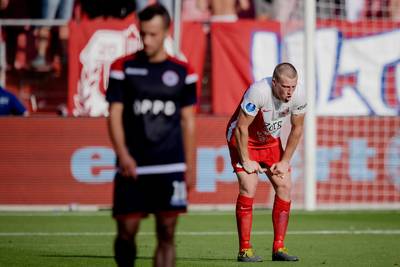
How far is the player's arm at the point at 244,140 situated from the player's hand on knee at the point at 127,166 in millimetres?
3547

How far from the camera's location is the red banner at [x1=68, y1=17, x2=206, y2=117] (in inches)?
769

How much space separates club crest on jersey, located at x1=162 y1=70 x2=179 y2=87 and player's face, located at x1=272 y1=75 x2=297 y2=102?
3.24m

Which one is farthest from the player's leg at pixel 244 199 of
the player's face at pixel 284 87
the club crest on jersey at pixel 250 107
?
the player's face at pixel 284 87

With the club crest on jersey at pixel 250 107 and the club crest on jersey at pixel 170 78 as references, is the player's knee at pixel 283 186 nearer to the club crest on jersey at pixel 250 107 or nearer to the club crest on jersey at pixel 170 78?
the club crest on jersey at pixel 250 107

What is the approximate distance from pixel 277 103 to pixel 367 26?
9.41 metres

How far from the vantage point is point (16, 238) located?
13.7 metres

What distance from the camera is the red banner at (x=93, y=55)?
1953 centimetres

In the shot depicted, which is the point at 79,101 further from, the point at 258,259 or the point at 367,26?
the point at 258,259

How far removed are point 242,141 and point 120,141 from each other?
3615 millimetres

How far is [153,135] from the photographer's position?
787cm

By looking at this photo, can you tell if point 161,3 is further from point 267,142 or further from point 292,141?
point 292,141

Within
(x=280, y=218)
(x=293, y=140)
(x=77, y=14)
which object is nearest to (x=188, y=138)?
(x=293, y=140)

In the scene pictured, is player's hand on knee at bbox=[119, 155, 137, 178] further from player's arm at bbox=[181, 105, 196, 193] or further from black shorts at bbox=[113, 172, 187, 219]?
player's arm at bbox=[181, 105, 196, 193]

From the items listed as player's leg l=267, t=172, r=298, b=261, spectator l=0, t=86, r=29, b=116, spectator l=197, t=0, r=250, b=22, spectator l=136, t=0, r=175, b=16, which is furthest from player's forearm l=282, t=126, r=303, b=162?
spectator l=197, t=0, r=250, b=22
